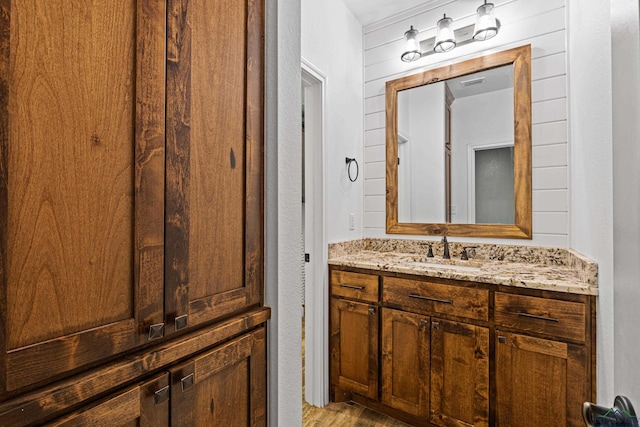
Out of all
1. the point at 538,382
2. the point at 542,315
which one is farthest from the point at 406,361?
the point at 542,315

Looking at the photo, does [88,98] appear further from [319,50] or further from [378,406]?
[378,406]

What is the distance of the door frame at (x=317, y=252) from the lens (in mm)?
2240

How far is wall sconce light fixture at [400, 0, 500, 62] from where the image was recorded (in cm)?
212

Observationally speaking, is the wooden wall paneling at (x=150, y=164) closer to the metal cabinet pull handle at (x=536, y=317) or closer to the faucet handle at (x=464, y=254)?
the metal cabinet pull handle at (x=536, y=317)

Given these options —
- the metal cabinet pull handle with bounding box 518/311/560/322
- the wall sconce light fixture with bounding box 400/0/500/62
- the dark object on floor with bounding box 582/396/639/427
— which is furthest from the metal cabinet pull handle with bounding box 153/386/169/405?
the wall sconce light fixture with bounding box 400/0/500/62

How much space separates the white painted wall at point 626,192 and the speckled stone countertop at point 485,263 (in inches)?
41.7

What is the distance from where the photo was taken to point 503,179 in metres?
2.17

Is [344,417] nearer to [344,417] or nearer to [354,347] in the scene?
[344,417]

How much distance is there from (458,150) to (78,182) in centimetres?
238

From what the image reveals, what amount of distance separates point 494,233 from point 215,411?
2.04m

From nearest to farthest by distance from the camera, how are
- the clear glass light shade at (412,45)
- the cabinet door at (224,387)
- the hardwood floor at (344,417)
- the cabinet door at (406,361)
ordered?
the cabinet door at (224,387) → the cabinet door at (406,361) → the hardwood floor at (344,417) → the clear glass light shade at (412,45)

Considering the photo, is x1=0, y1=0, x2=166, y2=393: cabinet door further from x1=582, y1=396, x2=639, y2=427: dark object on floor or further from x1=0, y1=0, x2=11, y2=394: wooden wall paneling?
x1=582, y1=396, x2=639, y2=427: dark object on floor

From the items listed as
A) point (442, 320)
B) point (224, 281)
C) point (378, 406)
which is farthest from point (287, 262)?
point (378, 406)

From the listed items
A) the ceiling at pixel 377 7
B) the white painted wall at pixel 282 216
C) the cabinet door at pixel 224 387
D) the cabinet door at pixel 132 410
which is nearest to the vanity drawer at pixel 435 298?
the white painted wall at pixel 282 216
